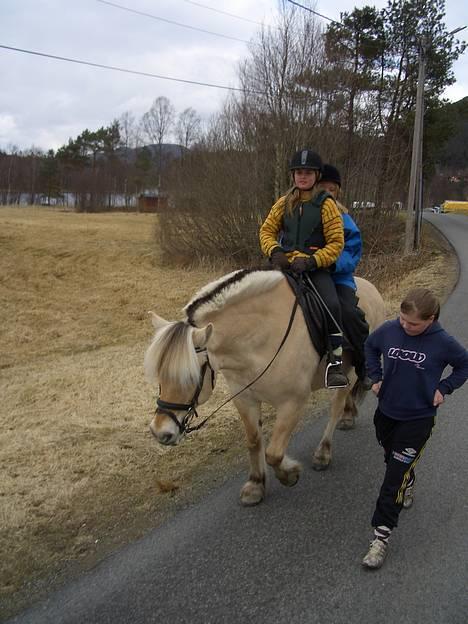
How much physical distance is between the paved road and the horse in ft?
1.17

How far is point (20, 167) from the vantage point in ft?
262

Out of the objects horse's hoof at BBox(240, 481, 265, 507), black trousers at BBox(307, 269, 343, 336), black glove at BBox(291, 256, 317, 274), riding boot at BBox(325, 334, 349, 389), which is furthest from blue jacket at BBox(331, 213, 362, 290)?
horse's hoof at BBox(240, 481, 265, 507)

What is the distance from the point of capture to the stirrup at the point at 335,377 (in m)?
3.81

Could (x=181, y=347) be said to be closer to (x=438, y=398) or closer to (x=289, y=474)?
(x=289, y=474)

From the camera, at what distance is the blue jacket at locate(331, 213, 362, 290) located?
13.7 feet

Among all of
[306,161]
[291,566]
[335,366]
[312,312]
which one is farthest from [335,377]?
[306,161]

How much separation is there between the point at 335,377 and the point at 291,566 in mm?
1380

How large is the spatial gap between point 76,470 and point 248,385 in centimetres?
191

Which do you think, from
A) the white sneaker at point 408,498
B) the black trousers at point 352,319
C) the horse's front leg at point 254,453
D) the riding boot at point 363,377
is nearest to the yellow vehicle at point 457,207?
the riding boot at point 363,377

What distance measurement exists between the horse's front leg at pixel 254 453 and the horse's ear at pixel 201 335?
0.88 meters

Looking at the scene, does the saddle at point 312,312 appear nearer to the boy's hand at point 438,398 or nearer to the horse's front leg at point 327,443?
the horse's front leg at point 327,443

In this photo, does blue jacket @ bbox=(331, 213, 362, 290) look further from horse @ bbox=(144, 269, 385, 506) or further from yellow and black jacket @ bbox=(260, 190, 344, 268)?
horse @ bbox=(144, 269, 385, 506)

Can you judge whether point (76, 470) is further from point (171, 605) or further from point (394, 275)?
point (394, 275)

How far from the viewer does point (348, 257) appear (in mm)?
4199
